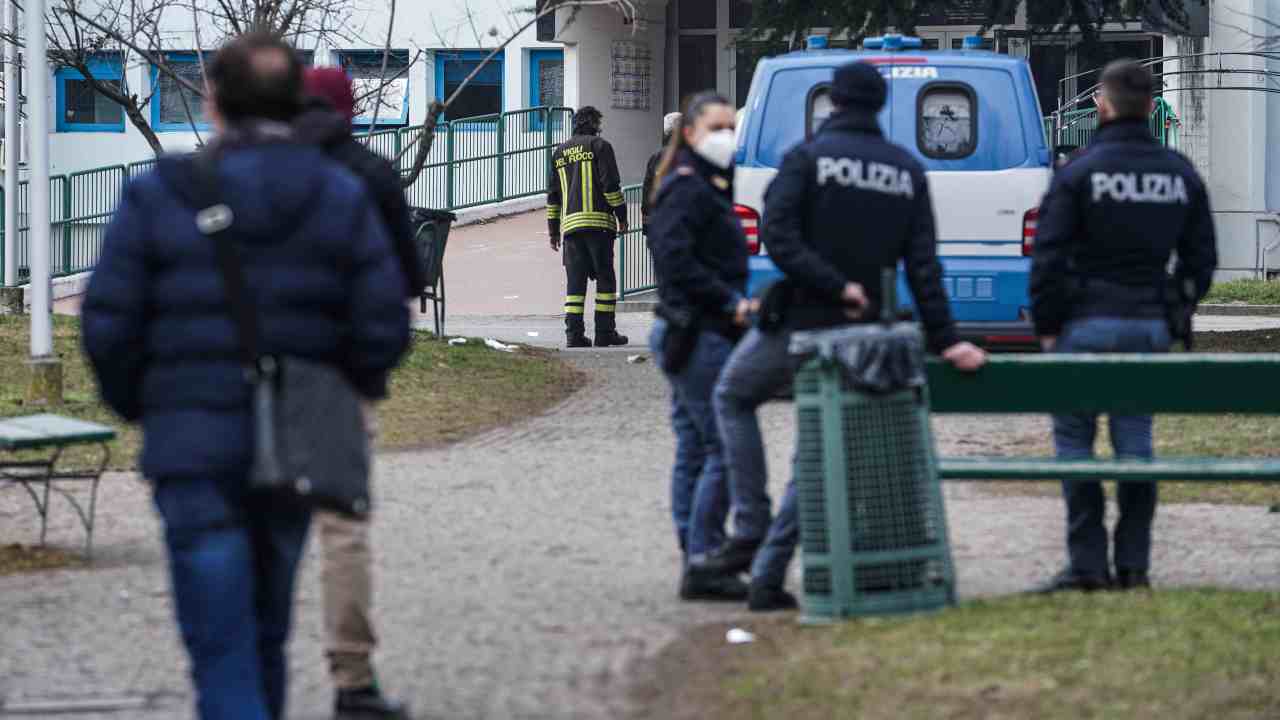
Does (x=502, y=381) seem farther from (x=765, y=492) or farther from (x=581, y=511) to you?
(x=765, y=492)

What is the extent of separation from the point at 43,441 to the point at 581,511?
237 cm

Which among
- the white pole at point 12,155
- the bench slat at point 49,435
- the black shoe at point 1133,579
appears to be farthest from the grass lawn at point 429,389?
the black shoe at point 1133,579

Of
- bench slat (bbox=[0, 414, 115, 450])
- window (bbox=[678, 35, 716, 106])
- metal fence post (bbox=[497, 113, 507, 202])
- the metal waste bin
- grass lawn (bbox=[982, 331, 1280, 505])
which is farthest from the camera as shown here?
window (bbox=[678, 35, 716, 106])

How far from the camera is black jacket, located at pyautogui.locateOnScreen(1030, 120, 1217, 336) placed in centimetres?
733

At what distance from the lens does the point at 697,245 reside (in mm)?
7473

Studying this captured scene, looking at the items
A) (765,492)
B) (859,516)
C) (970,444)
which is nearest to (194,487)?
(859,516)

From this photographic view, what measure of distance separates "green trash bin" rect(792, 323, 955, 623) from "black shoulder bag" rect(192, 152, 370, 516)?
236 cm

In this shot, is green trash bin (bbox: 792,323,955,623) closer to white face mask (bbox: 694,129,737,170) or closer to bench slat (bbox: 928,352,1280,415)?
bench slat (bbox: 928,352,1280,415)

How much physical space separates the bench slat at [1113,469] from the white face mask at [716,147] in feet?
4.11

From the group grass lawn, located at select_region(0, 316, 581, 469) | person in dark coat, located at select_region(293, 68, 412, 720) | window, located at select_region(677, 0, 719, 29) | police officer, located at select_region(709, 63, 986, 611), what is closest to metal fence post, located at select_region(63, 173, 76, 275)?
grass lawn, located at select_region(0, 316, 581, 469)

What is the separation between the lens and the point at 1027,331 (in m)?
13.1

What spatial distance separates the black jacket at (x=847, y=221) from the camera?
691 centimetres

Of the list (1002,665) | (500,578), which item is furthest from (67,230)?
(1002,665)

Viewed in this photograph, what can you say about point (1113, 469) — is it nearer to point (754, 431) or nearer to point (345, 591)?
point (754, 431)
